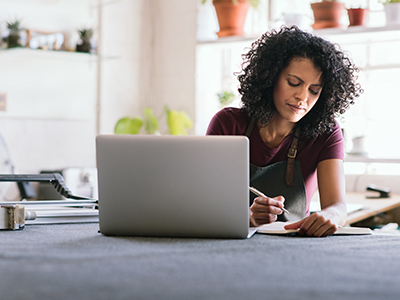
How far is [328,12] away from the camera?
340cm

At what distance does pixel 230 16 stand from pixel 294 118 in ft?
6.57

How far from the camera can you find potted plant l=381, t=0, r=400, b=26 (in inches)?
127

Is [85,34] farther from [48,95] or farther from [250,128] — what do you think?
[250,128]

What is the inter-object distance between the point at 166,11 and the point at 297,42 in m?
2.43

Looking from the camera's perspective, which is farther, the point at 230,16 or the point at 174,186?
the point at 230,16

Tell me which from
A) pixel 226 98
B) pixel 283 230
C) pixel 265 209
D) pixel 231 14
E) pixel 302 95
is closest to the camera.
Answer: pixel 283 230

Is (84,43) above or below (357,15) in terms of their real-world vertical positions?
below

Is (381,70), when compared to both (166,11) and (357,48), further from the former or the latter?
(166,11)

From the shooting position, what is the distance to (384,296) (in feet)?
2.46

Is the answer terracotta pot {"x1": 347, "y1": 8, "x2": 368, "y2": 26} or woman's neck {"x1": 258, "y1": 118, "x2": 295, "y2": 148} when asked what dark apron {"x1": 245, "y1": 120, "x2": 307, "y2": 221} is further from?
terracotta pot {"x1": 347, "y1": 8, "x2": 368, "y2": 26}

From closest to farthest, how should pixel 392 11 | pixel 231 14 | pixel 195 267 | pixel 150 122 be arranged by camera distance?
pixel 195 267, pixel 392 11, pixel 231 14, pixel 150 122

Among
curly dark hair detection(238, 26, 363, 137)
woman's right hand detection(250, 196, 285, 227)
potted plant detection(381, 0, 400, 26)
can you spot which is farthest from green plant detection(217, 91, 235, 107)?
woman's right hand detection(250, 196, 285, 227)

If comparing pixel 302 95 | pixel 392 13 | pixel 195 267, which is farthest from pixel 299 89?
pixel 392 13

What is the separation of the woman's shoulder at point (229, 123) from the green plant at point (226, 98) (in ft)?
5.78
